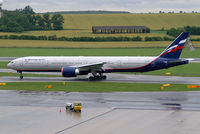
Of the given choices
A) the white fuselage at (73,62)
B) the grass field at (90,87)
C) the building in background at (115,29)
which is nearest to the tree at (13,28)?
the building in background at (115,29)

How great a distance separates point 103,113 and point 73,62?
2731 cm

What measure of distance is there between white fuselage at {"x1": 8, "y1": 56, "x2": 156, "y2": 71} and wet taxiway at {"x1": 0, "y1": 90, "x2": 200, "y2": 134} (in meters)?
14.4

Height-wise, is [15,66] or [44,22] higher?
[44,22]

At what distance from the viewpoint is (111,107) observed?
34469mm

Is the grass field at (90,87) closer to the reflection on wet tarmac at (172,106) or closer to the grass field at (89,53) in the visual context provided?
the reflection on wet tarmac at (172,106)

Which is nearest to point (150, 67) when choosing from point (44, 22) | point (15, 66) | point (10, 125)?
point (15, 66)

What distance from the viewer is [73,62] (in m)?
58.4

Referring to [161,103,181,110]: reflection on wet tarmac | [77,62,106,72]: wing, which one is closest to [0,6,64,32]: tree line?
[77,62,106,72]: wing

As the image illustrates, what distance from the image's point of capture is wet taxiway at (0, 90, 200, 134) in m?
27.0

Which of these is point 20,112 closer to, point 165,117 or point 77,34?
point 165,117

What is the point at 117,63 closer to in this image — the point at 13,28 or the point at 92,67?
the point at 92,67

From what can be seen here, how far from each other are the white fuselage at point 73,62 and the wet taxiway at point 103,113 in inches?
567

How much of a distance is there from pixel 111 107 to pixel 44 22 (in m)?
160

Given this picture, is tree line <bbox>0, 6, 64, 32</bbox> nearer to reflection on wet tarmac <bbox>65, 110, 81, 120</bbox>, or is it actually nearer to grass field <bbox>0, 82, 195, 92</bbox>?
grass field <bbox>0, 82, 195, 92</bbox>
